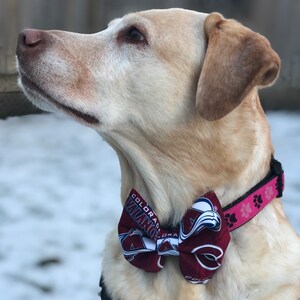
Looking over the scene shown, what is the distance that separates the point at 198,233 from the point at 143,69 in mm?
609

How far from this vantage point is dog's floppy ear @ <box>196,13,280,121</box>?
213 cm

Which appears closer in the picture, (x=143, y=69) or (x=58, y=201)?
(x=143, y=69)

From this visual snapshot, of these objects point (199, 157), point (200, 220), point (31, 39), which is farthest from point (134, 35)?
point (200, 220)

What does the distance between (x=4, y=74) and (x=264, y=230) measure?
447 cm

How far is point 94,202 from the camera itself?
4797 millimetres

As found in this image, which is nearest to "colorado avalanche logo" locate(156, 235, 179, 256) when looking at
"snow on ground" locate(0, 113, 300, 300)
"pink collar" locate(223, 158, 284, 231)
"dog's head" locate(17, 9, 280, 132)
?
"pink collar" locate(223, 158, 284, 231)

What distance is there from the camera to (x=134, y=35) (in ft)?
7.93

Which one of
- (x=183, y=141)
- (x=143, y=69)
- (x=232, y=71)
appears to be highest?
(x=232, y=71)

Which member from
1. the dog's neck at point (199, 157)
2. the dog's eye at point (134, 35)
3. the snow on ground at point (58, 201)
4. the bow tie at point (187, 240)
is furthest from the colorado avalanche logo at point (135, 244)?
the snow on ground at point (58, 201)

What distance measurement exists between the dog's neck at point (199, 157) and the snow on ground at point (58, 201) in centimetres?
145

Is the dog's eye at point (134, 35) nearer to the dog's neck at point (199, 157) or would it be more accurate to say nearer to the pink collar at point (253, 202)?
the dog's neck at point (199, 157)

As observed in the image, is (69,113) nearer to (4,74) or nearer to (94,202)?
(94,202)

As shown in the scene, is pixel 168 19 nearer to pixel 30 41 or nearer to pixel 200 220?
pixel 30 41

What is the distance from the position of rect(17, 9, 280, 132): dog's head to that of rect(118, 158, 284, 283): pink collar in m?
0.32
